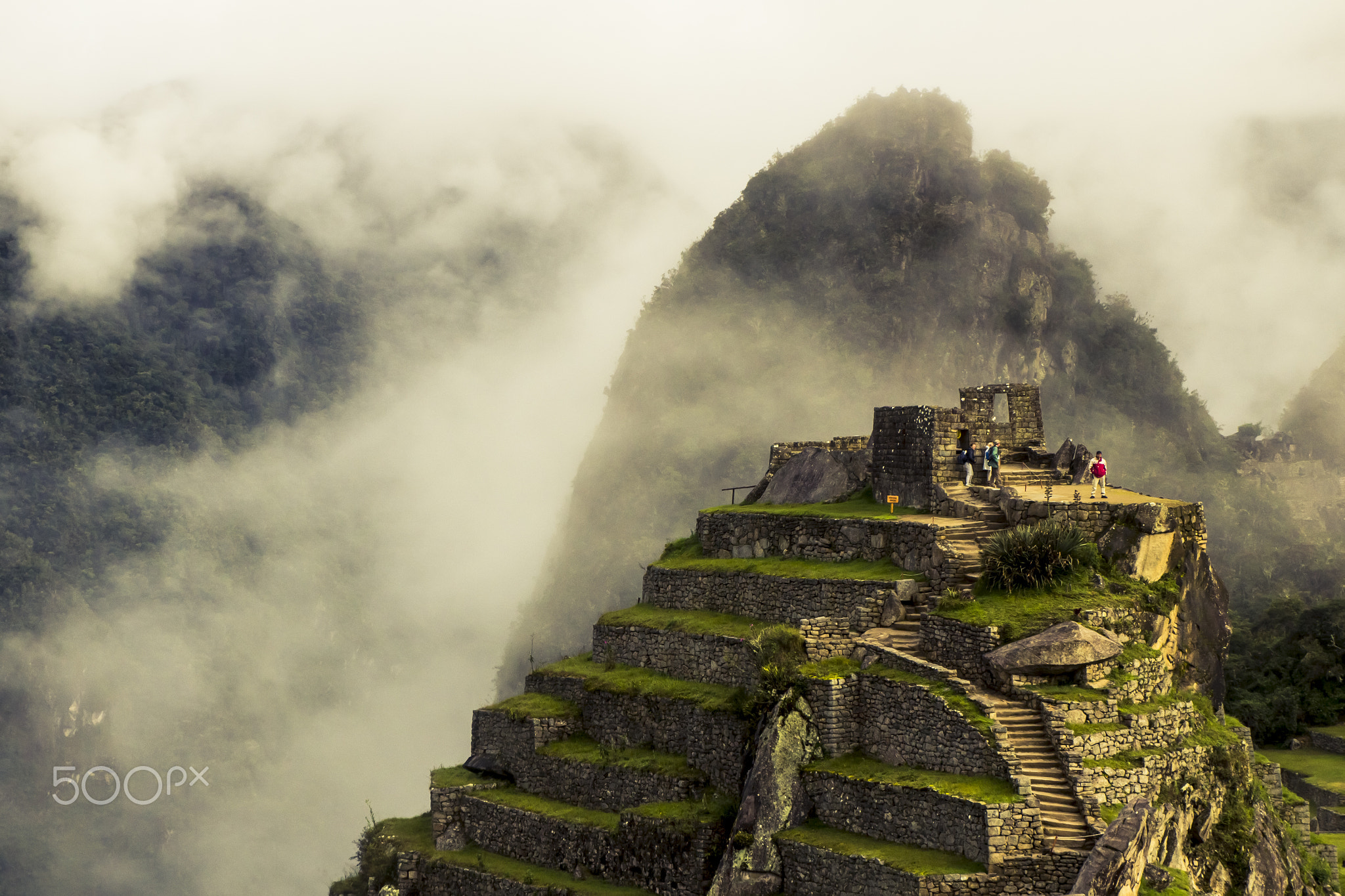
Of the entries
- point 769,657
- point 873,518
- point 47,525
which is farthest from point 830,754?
point 47,525

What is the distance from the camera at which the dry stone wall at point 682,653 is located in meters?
31.0

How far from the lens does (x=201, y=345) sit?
142750mm

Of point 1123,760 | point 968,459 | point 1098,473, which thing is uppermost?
point 968,459

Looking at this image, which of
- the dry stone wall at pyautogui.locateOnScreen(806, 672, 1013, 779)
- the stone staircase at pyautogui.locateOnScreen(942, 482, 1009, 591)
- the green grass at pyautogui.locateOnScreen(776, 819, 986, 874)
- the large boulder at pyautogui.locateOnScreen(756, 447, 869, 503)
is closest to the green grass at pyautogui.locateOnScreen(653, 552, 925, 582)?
the stone staircase at pyautogui.locateOnScreen(942, 482, 1009, 591)

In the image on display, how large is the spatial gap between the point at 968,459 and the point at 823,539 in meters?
3.73

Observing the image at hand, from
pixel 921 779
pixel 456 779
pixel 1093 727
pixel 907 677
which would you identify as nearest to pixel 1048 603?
pixel 1093 727

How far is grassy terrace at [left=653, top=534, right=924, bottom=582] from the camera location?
29953 millimetres

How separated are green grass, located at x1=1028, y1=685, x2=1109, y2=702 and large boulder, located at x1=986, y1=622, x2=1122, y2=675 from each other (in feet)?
0.91

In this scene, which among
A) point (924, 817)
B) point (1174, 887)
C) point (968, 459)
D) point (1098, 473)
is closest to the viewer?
point (1174, 887)

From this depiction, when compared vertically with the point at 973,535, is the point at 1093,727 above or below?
below

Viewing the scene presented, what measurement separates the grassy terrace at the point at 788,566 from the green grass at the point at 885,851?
5.67 metres

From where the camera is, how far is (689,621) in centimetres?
3366

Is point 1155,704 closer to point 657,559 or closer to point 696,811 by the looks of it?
point 696,811

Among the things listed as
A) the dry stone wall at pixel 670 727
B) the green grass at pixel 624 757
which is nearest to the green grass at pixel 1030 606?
the dry stone wall at pixel 670 727
